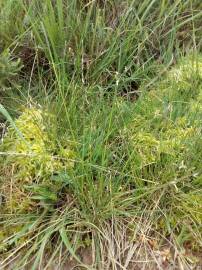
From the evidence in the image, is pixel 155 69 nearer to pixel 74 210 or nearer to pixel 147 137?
pixel 147 137

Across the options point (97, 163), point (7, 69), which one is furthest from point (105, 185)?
point (7, 69)

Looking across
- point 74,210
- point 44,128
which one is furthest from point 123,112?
point 74,210

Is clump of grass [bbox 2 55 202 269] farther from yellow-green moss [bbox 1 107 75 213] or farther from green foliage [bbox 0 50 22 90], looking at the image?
green foliage [bbox 0 50 22 90]

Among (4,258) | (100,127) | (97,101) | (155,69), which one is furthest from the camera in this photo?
(155,69)

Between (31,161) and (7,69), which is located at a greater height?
(7,69)

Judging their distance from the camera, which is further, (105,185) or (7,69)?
(7,69)

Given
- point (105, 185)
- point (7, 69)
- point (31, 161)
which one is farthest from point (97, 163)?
point (7, 69)

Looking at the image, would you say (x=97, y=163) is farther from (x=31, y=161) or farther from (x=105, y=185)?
(x=31, y=161)

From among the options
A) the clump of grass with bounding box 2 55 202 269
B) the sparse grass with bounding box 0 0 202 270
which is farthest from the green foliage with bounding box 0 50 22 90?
the clump of grass with bounding box 2 55 202 269
